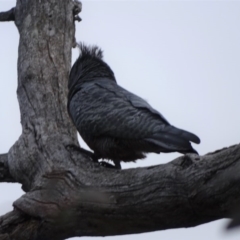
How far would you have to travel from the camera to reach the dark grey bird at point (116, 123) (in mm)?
3867

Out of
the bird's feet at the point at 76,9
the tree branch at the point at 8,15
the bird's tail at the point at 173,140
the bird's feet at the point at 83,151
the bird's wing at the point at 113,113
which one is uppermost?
the bird's feet at the point at 76,9

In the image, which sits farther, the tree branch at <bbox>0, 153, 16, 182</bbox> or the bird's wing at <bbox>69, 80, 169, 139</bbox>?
the tree branch at <bbox>0, 153, 16, 182</bbox>

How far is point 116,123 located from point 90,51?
4.17ft

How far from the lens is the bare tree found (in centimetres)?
305

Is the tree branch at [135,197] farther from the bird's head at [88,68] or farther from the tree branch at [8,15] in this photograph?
the tree branch at [8,15]

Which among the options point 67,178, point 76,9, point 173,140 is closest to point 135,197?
point 173,140

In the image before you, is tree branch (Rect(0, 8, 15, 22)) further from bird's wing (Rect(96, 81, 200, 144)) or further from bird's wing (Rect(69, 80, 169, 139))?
bird's wing (Rect(96, 81, 200, 144))

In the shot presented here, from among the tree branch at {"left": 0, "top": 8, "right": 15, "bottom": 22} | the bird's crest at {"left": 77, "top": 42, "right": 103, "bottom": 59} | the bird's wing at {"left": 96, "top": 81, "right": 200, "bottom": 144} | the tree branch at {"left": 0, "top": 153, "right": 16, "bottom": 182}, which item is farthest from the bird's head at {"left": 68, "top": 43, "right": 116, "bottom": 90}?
the tree branch at {"left": 0, "top": 8, "right": 15, "bottom": 22}

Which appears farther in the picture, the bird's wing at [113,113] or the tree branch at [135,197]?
the bird's wing at [113,113]

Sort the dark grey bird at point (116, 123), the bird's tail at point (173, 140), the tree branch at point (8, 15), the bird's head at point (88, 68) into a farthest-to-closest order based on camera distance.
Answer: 1. the tree branch at point (8, 15)
2. the bird's head at point (88, 68)
3. the dark grey bird at point (116, 123)
4. the bird's tail at point (173, 140)

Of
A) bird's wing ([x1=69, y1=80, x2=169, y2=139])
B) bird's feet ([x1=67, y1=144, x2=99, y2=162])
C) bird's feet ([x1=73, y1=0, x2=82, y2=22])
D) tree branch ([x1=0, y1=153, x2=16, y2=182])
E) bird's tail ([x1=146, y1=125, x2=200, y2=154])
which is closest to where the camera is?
bird's tail ([x1=146, y1=125, x2=200, y2=154])

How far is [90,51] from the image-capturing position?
5.35 metres

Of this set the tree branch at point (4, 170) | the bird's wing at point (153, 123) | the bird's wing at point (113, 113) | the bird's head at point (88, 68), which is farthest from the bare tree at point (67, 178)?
the bird's wing at point (153, 123)

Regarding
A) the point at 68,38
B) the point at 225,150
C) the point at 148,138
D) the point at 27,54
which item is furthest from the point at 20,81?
Result: the point at 225,150
